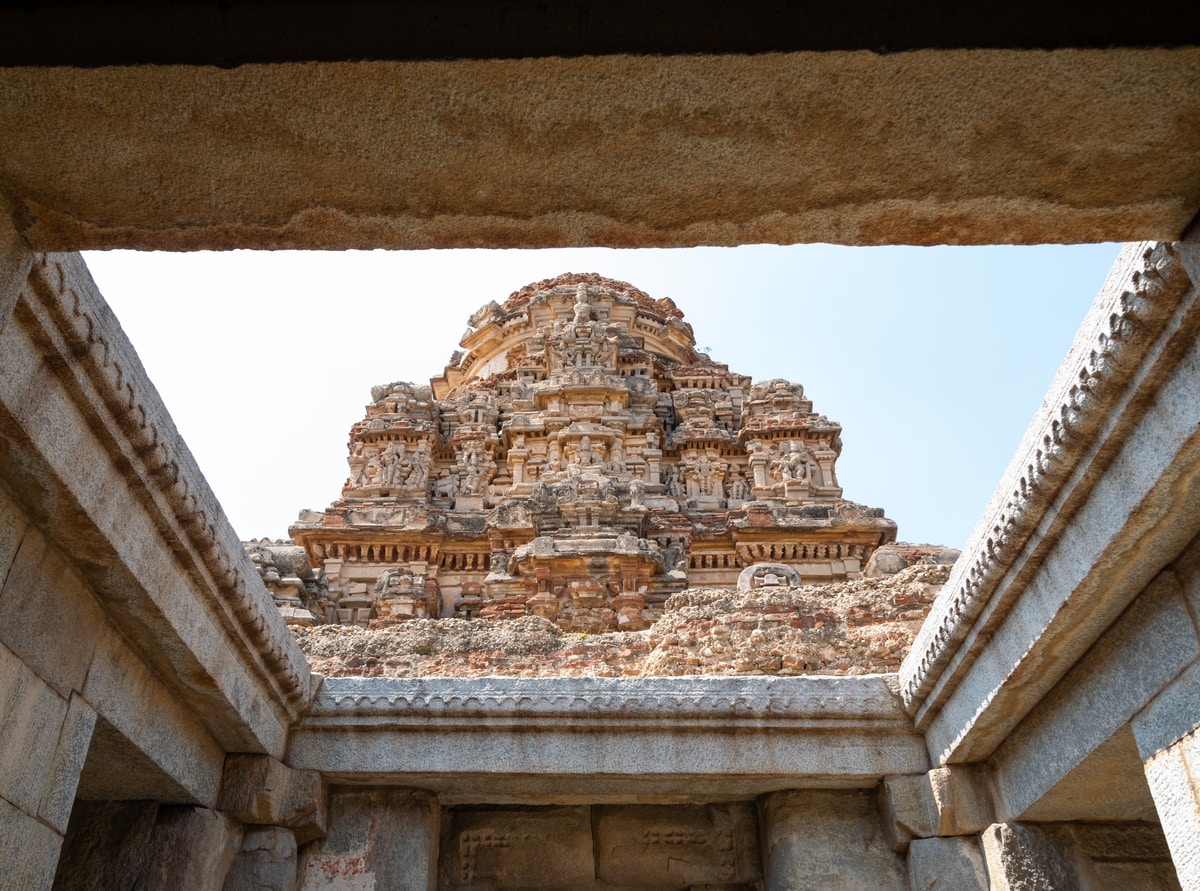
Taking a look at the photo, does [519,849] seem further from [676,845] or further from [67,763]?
[67,763]

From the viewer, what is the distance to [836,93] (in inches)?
77.4

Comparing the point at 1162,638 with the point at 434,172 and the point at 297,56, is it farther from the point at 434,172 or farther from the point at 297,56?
the point at 297,56

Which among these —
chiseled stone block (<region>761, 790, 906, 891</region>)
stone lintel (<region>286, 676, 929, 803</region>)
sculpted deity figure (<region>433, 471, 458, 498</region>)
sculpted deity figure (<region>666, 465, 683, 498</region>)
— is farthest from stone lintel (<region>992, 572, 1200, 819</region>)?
sculpted deity figure (<region>433, 471, 458, 498</region>)

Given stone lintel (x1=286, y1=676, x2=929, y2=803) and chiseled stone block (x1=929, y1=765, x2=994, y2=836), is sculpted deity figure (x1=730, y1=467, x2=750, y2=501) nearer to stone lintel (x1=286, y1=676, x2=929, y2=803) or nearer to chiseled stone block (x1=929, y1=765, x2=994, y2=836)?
stone lintel (x1=286, y1=676, x2=929, y2=803)

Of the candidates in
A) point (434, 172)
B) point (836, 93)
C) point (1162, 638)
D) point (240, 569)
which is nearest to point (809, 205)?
point (836, 93)

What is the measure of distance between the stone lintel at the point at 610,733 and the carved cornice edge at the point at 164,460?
42cm

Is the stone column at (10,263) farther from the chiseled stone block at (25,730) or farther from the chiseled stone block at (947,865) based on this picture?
the chiseled stone block at (947,865)

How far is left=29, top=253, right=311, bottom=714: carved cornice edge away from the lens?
279cm

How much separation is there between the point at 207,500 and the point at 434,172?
2251 millimetres

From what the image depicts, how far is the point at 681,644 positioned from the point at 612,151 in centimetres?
437

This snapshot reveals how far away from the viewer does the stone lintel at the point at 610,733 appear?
16.4 feet

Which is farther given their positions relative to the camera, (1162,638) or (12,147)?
(1162,638)

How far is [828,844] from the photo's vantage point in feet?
17.0

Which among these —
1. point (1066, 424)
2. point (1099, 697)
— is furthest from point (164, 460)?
point (1099, 697)
